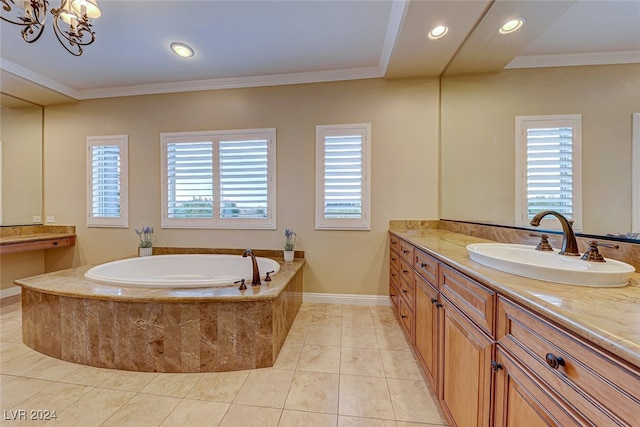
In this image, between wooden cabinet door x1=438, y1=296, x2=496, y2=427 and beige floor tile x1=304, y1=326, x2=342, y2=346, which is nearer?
wooden cabinet door x1=438, y1=296, x2=496, y2=427

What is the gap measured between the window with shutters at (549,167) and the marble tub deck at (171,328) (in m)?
1.88

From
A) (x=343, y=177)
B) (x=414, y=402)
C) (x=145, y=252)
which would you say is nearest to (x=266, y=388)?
(x=414, y=402)

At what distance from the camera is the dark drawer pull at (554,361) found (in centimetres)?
60

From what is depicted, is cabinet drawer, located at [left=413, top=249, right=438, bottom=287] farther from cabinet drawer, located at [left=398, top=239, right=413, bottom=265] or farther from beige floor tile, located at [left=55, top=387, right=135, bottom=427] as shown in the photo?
beige floor tile, located at [left=55, top=387, right=135, bottom=427]

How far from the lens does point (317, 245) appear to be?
9.80ft

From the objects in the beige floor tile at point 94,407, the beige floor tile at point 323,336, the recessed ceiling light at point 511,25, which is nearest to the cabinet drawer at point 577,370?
the beige floor tile at point 323,336

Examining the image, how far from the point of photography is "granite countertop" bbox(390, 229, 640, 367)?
478 millimetres

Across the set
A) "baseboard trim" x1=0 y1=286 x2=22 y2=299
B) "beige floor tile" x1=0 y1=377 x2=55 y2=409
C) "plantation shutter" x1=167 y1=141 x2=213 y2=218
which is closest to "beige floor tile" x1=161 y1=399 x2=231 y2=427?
"beige floor tile" x1=0 y1=377 x2=55 y2=409

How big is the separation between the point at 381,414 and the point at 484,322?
0.91 m

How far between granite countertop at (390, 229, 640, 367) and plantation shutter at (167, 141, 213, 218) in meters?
3.07

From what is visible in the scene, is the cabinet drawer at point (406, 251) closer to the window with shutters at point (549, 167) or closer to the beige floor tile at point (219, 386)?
the window with shutters at point (549, 167)

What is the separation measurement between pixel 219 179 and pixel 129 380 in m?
2.16

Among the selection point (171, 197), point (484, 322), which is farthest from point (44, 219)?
point (484, 322)

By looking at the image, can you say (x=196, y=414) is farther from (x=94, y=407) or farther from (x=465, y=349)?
(x=465, y=349)
